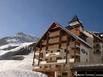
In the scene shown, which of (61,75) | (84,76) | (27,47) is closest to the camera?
(84,76)

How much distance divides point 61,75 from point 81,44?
6.18 m

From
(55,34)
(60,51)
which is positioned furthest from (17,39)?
(60,51)

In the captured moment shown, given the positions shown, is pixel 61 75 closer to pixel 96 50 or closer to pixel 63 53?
pixel 63 53

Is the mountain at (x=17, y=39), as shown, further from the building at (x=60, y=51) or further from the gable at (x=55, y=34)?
the gable at (x=55, y=34)

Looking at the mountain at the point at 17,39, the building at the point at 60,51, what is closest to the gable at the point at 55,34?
the building at the point at 60,51

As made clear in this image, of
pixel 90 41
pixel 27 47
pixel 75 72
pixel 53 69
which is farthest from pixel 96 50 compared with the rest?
pixel 27 47

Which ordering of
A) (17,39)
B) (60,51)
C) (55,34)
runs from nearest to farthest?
(60,51)
(55,34)
(17,39)

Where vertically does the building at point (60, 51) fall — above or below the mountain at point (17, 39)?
below

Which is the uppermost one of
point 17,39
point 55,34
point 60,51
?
point 17,39

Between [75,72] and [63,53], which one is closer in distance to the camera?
[75,72]

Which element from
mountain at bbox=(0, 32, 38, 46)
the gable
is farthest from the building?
mountain at bbox=(0, 32, 38, 46)

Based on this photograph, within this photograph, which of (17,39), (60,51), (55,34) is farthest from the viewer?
(17,39)

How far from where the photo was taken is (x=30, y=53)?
6062 cm

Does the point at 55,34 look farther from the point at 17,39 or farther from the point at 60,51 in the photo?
the point at 17,39
